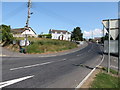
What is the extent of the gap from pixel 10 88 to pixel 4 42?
134 feet

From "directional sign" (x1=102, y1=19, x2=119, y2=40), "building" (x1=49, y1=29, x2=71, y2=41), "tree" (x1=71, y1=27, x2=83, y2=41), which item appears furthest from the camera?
"tree" (x1=71, y1=27, x2=83, y2=41)

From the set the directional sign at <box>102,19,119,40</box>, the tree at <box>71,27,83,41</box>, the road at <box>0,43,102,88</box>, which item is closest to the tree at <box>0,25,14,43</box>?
the road at <box>0,43,102,88</box>

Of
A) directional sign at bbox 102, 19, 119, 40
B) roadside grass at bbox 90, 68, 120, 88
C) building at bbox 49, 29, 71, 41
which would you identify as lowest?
roadside grass at bbox 90, 68, 120, 88

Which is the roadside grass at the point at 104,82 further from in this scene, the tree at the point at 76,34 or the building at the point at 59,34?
the tree at the point at 76,34

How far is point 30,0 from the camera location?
33031mm

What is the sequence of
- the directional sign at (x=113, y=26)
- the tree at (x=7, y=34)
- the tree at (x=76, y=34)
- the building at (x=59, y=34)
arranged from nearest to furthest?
the directional sign at (x=113, y=26)
the tree at (x=7, y=34)
the building at (x=59, y=34)
the tree at (x=76, y=34)

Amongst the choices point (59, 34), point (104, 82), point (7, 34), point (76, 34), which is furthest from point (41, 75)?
point (76, 34)

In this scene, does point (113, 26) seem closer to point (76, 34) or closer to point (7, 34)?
→ point (7, 34)

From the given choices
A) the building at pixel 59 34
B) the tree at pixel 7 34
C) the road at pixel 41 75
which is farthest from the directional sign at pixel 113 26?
the building at pixel 59 34

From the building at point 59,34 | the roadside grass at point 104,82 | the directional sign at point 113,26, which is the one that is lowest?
the roadside grass at point 104,82

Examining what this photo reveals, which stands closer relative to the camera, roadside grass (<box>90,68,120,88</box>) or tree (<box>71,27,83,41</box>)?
roadside grass (<box>90,68,120,88</box>)

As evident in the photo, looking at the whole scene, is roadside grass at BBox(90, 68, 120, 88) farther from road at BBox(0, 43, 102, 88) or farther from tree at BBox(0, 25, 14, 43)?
tree at BBox(0, 25, 14, 43)


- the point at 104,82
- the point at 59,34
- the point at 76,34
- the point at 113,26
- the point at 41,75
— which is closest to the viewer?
the point at 104,82

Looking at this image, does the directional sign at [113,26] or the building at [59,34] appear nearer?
the directional sign at [113,26]
